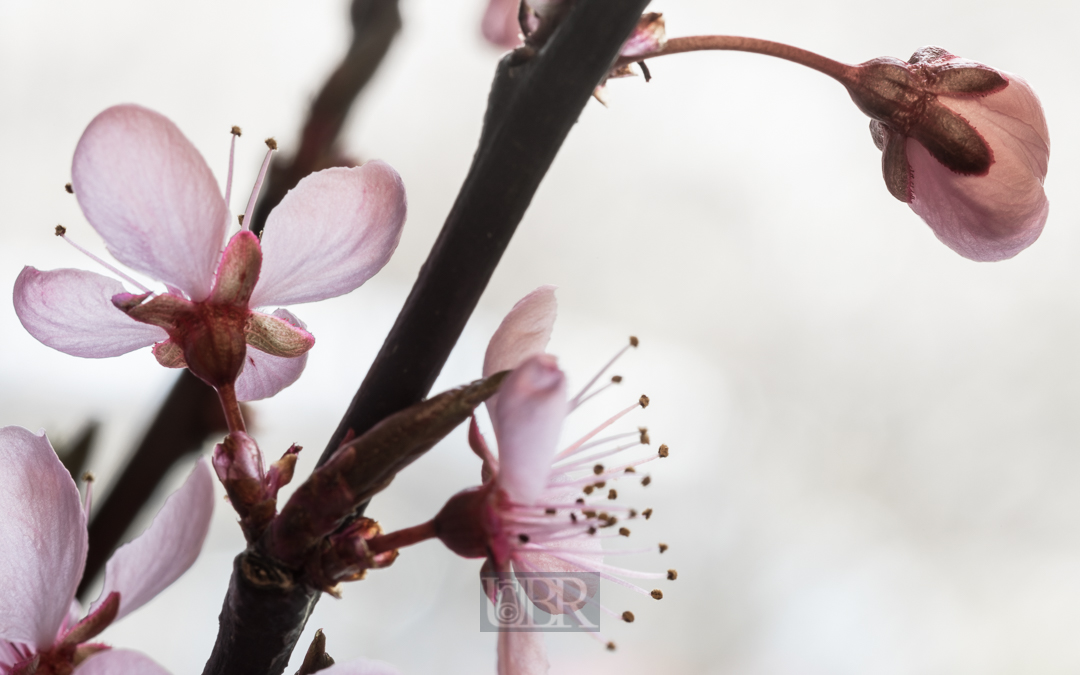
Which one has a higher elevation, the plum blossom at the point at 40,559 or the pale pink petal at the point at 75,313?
the pale pink petal at the point at 75,313

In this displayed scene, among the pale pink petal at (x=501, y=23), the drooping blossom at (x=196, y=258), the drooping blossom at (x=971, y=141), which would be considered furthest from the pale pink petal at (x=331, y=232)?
the pale pink petal at (x=501, y=23)

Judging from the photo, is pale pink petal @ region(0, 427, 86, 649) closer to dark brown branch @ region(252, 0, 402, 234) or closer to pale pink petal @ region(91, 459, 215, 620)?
A: pale pink petal @ region(91, 459, 215, 620)

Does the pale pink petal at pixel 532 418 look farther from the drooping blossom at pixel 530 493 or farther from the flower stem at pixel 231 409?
the flower stem at pixel 231 409

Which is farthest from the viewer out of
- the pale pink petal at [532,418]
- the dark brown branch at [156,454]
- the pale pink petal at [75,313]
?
the dark brown branch at [156,454]

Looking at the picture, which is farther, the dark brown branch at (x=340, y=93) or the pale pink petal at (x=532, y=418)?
the dark brown branch at (x=340, y=93)

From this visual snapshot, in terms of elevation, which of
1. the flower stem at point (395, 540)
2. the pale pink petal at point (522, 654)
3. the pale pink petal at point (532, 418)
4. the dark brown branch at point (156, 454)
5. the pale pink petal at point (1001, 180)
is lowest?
the dark brown branch at point (156, 454)

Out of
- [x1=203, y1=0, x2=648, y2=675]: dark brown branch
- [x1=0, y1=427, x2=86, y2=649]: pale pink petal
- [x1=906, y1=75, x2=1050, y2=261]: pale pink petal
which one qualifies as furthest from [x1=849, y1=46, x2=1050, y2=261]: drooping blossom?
[x1=0, y1=427, x2=86, y2=649]: pale pink petal
